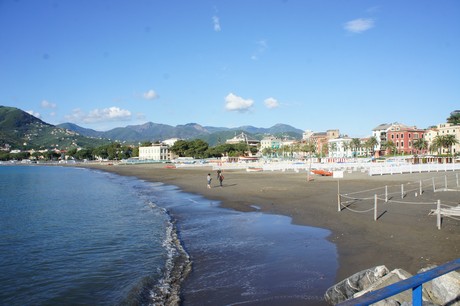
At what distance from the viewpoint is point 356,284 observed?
7.76 metres

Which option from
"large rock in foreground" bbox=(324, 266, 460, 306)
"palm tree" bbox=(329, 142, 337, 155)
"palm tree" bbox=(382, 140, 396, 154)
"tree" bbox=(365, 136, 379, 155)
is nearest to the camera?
"large rock in foreground" bbox=(324, 266, 460, 306)

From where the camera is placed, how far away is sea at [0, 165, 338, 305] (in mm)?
9320

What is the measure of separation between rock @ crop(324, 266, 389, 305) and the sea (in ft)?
1.68

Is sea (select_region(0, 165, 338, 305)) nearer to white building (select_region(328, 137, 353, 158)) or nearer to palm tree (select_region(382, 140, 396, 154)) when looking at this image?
palm tree (select_region(382, 140, 396, 154))

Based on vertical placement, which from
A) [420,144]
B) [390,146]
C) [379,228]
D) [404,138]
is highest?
[404,138]

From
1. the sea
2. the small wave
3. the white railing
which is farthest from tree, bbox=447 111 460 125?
the small wave

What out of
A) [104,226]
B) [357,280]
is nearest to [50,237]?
[104,226]

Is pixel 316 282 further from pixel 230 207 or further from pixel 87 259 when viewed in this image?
pixel 230 207

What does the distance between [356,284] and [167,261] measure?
6.81 m

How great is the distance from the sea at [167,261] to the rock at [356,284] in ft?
1.68

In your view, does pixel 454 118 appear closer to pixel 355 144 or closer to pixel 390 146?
pixel 355 144

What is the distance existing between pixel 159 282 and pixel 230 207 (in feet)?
46.5

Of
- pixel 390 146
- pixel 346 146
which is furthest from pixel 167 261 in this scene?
pixel 346 146

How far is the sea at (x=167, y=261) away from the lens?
30.6 ft
